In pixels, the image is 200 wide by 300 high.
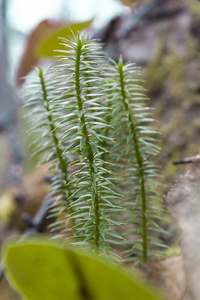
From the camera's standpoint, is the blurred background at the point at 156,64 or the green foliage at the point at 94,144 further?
the blurred background at the point at 156,64

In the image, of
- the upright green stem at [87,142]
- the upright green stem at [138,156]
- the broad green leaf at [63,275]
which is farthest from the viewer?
the upright green stem at [138,156]

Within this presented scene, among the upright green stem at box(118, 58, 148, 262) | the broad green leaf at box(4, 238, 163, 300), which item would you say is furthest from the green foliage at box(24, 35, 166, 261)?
the broad green leaf at box(4, 238, 163, 300)

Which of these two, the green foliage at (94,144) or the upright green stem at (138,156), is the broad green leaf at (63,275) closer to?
the green foliage at (94,144)

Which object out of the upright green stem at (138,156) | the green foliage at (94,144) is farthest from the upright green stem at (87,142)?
the upright green stem at (138,156)

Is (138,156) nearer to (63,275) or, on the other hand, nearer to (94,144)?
(94,144)

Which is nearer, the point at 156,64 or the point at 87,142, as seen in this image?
the point at 87,142

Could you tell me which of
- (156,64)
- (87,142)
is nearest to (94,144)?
(87,142)
